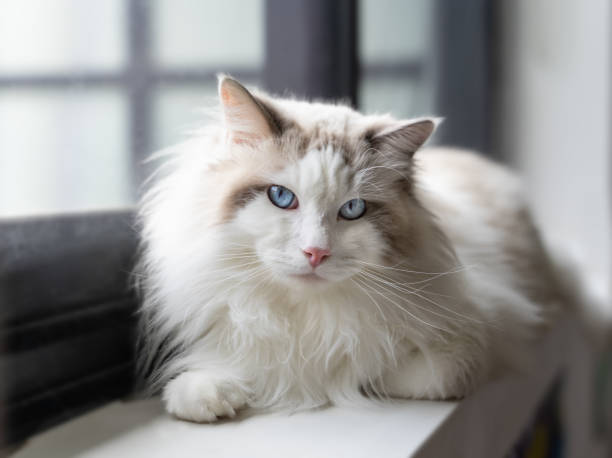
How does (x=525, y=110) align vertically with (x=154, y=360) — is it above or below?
above

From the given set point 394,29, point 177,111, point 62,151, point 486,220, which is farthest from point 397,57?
point 62,151

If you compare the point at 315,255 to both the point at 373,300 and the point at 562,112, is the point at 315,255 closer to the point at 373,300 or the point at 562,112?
the point at 373,300

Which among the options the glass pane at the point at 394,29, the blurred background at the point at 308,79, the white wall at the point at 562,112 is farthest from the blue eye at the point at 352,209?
the white wall at the point at 562,112

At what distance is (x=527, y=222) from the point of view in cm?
181

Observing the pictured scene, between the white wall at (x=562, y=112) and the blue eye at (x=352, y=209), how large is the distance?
219cm

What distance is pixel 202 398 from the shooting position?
97 centimetres

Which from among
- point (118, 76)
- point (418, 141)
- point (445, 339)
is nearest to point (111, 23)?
point (118, 76)

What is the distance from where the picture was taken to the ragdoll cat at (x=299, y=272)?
97 centimetres

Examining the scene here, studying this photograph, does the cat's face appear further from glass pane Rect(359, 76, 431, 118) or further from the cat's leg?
glass pane Rect(359, 76, 431, 118)

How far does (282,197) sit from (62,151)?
43 cm

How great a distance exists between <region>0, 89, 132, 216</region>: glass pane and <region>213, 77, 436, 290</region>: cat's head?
299mm

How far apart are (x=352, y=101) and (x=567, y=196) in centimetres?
169

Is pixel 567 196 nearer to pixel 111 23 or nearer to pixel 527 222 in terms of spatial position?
pixel 527 222

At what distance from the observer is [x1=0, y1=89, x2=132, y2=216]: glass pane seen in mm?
1008
